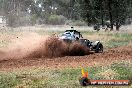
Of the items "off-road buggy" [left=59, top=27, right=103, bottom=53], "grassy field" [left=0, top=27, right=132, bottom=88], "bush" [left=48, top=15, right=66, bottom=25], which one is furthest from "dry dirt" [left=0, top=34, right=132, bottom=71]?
"bush" [left=48, top=15, right=66, bottom=25]

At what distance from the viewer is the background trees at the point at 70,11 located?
177 ft

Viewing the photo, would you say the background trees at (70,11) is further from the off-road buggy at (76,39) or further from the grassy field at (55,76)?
the grassy field at (55,76)

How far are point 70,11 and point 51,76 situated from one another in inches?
3966

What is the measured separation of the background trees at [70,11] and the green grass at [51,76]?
38882mm

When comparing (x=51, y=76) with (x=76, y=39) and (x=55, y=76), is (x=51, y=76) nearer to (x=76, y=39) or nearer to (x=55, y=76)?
(x=55, y=76)

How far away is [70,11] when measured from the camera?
112312 mm

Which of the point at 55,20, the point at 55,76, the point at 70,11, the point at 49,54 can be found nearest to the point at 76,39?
the point at 49,54

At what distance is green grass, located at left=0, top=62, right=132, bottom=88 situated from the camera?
1112 centimetres

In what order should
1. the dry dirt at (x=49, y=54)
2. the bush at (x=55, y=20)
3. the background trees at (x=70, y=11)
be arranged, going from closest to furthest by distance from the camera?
the dry dirt at (x=49, y=54) → the background trees at (x=70, y=11) → the bush at (x=55, y=20)

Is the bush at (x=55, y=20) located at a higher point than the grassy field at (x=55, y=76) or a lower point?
lower

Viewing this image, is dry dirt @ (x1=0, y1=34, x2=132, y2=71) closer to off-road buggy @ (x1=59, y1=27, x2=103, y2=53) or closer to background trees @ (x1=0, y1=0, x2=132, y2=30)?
off-road buggy @ (x1=59, y1=27, x2=103, y2=53)

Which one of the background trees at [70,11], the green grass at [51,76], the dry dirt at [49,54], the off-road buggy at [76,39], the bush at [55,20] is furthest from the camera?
the bush at [55,20]

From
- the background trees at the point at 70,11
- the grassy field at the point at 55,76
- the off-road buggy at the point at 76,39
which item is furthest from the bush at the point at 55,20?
the grassy field at the point at 55,76

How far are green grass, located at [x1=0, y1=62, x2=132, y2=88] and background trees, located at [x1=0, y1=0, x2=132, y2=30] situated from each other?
38882mm
